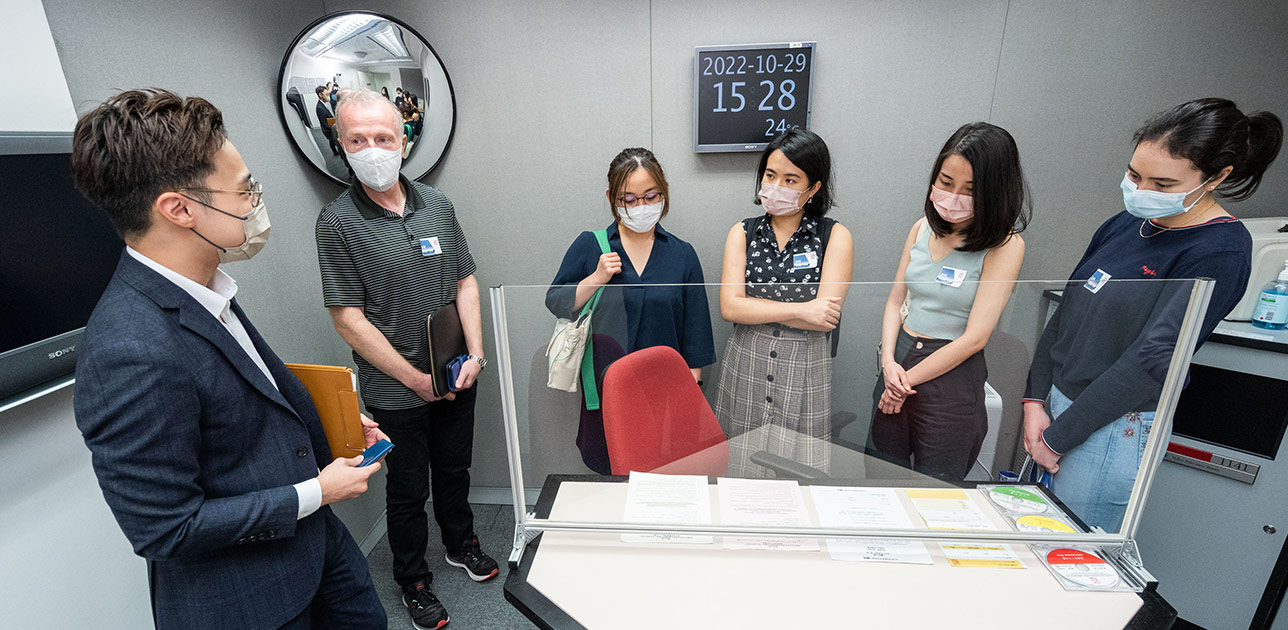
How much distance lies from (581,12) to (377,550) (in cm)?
263

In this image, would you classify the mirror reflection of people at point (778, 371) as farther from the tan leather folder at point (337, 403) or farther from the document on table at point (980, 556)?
the tan leather folder at point (337, 403)

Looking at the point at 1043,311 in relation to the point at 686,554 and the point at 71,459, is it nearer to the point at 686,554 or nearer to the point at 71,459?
the point at 686,554

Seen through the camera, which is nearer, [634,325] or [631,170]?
[634,325]

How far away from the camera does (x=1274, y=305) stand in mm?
1668

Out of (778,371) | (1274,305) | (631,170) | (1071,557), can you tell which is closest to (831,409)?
(778,371)

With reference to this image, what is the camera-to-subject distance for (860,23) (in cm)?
203

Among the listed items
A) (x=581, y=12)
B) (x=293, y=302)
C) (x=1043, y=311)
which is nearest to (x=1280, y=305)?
(x=1043, y=311)

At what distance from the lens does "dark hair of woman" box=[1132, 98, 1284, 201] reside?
4.03 feet

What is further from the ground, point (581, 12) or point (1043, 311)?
point (581, 12)

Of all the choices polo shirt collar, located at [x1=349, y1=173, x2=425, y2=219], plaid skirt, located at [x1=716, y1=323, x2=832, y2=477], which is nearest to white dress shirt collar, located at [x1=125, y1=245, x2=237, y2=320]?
polo shirt collar, located at [x1=349, y1=173, x2=425, y2=219]

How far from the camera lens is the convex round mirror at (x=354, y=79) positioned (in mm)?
1960

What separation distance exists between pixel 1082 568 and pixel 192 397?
5.92 feet

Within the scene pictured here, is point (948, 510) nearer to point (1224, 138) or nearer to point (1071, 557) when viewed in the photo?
point (1071, 557)

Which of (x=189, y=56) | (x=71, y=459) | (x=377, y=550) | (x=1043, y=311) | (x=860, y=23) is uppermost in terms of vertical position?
(x=860, y=23)
